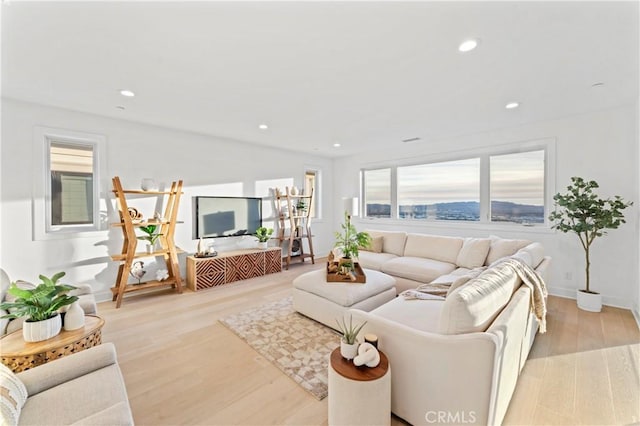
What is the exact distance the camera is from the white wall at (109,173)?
302 centimetres

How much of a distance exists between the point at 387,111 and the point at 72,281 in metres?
4.71

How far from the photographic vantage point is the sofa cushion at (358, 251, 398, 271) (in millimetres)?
3912

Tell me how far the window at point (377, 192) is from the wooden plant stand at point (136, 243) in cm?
415

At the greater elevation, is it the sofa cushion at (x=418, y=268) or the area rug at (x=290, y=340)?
the sofa cushion at (x=418, y=268)

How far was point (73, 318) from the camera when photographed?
179 centimetres

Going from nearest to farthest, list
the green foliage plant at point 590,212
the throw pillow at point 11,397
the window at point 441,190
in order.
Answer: the throw pillow at point 11,397 → the green foliage plant at point 590,212 → the window at point 441,190

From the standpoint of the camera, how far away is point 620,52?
2.03 meters

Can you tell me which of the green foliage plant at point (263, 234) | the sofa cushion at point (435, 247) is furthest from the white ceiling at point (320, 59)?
the green foliage plant at point (263, 234)

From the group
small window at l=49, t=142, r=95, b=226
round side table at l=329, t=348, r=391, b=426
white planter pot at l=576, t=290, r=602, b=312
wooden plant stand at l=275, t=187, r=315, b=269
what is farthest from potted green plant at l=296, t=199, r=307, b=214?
white planter pot at l=576, t=290, r=602, b=312

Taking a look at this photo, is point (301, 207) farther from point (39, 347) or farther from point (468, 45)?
point (39, 347)

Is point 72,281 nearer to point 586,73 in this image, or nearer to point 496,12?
point 496,12

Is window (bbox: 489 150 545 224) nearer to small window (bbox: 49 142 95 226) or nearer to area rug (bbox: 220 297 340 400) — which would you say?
area rug (bbox: 220 297 340 400)

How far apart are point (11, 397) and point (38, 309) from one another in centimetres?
79

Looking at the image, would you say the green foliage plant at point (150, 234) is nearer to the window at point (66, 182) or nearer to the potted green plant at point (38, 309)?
the window at point (66, 182)
